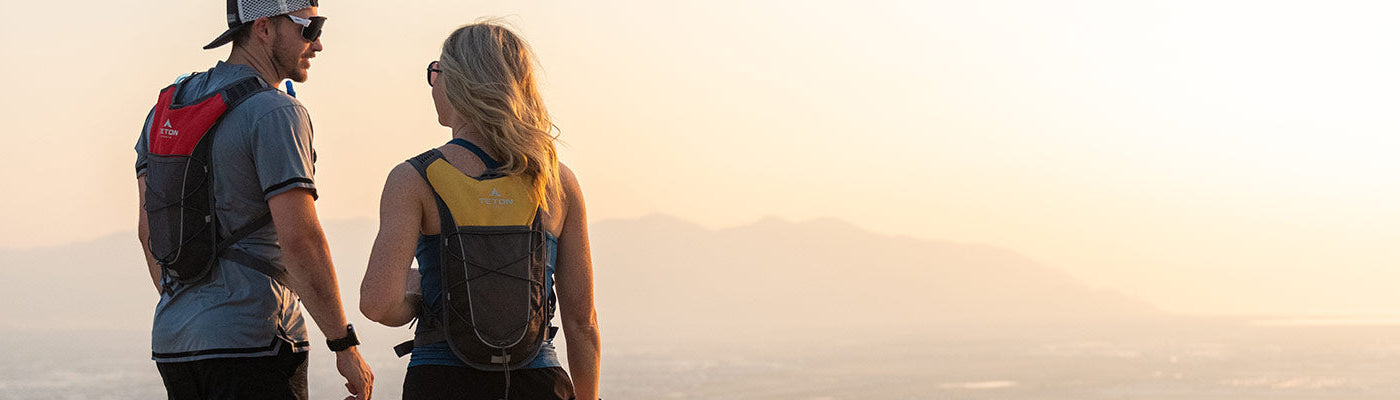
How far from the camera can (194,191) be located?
4.36 meters

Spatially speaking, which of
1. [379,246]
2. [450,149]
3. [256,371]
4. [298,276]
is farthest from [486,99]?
[256,371]

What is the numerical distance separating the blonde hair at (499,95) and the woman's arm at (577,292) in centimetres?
20

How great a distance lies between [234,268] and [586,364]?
1196 millimetres

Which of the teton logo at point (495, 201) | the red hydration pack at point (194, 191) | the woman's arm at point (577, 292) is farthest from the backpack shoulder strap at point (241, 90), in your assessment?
the woman's arm at point (577, 292)

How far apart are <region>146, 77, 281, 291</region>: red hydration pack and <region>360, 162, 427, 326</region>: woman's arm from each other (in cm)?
56

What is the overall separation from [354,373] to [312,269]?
0.36 metres

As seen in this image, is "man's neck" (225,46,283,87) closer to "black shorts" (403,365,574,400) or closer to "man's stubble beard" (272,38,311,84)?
"man's stubble beard" (272,38,311,84)

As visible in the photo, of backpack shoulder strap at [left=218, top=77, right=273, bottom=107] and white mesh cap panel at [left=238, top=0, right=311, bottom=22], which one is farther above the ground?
white mesh cap panel at [left=238, top=0, right=311, bottom=22]

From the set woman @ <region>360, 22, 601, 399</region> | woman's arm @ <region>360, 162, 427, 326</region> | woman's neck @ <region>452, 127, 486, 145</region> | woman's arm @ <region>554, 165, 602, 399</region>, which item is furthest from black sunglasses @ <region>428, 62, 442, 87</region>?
woman's arm @ <region>554, 165, 602, 399</region>

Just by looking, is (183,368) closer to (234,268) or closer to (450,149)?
(234,268)

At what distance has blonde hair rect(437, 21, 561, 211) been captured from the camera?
160 inches

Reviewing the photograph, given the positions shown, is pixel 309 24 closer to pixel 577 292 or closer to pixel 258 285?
pixel 258 285

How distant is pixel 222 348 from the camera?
14.1 ft

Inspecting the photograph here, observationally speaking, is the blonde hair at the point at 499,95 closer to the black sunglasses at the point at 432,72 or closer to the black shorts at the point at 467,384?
the black sunglasses at the point at 432,72
